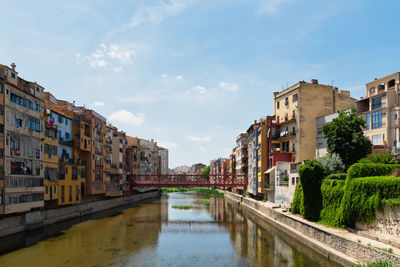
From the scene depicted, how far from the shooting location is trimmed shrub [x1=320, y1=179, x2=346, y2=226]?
29.1 meters

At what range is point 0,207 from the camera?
3123cm

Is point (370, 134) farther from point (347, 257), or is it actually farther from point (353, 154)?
point (347, 257)

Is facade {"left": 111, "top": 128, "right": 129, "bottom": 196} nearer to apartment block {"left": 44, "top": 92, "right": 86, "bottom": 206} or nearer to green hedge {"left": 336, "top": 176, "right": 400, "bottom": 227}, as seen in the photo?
apartment block {"left": 44, "top": 92, "right": 86, "bottom": 206}

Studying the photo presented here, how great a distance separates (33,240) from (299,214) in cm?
2952

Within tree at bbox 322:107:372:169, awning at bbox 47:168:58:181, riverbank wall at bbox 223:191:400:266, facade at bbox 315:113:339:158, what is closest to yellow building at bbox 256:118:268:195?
facade at bbox 315:113:339:158

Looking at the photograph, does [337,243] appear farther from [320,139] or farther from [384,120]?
[320,139]

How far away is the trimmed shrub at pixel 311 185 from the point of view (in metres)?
33.0

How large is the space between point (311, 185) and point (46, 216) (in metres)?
32.9

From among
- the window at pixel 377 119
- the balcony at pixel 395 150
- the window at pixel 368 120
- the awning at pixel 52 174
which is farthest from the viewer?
the window at pixel 368 120

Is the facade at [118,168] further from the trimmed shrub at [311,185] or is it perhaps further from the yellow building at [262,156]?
the trimmed shrub at [311,185]

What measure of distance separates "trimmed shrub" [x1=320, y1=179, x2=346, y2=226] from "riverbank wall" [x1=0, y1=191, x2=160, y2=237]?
32208 millimetres

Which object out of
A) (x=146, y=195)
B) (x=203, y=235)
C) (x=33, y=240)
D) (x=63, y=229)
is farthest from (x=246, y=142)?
(x=33, y=240)

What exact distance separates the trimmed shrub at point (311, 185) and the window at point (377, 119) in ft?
44.8

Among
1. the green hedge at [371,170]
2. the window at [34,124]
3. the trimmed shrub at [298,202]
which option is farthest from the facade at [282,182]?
the window at [34,124]
